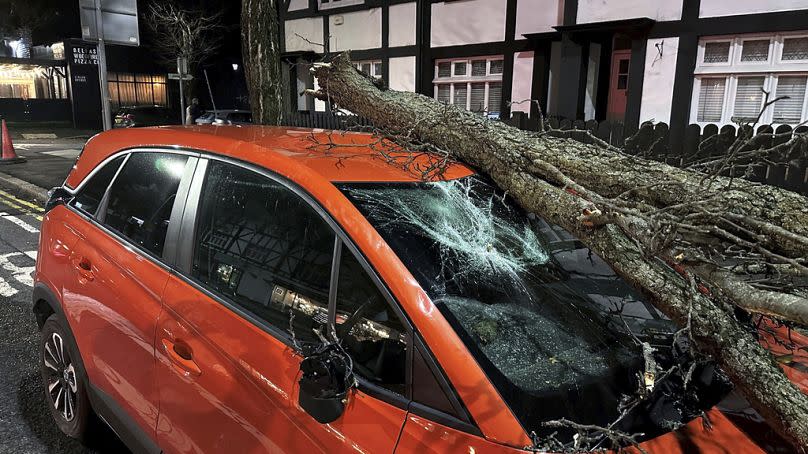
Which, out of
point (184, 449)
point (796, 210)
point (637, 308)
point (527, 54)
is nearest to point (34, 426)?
point (184, 449)

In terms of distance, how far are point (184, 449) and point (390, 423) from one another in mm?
1030

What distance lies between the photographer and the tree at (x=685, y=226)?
1.60 meters

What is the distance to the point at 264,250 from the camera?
2.09 m

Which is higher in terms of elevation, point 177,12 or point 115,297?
point 177,12

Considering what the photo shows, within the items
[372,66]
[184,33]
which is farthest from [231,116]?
[184,33]

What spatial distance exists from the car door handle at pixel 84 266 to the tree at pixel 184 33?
28090 mm

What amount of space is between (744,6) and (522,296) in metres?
8.52

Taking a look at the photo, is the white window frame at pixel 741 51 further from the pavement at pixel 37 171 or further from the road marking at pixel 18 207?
the pavement at pixel 37 171

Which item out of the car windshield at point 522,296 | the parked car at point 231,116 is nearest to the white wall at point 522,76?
the car windshield at point 522,296

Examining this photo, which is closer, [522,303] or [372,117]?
[522,303]

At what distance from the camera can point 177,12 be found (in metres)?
28.2

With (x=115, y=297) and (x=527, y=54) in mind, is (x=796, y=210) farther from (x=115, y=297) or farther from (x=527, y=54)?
(x=527, y=54)

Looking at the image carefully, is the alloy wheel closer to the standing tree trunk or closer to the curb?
the standing tree trunk

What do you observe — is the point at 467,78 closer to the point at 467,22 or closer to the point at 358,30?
the point at 467,22
